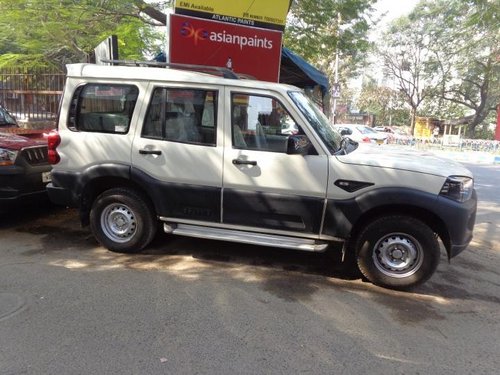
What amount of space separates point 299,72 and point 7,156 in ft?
20.7

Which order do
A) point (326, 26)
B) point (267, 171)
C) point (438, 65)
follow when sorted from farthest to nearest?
1. point (438, 65)
2. point (326, 26)
3. point (267, 171)

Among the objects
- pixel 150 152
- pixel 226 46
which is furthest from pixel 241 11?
pixel 150 152

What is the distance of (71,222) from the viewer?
6.56 meters

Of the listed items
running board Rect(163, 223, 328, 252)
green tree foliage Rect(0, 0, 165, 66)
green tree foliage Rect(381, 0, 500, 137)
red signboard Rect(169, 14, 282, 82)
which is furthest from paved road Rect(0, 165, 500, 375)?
green tree foliage Rect(381, 0, 500, 137)

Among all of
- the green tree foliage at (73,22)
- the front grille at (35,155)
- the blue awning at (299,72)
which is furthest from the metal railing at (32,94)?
the blue awning at (299,72)

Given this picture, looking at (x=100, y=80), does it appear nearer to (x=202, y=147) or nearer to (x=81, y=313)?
(x=202, y=147)

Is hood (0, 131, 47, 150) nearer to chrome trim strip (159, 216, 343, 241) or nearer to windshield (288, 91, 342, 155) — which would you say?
chrome trim strip (159, 216, 343, 241)

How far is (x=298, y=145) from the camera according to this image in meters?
4.46

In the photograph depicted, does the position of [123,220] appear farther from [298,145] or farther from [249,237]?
[298,145]

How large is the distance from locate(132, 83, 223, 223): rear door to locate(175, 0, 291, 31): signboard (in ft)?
11.2

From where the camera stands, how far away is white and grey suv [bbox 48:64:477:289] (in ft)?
14.5

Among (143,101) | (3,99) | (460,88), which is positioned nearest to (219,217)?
(143,101)

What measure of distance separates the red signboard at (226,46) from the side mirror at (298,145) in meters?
3.98

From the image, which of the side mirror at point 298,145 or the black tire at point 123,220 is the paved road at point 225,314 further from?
the side mirror at point 298,145
